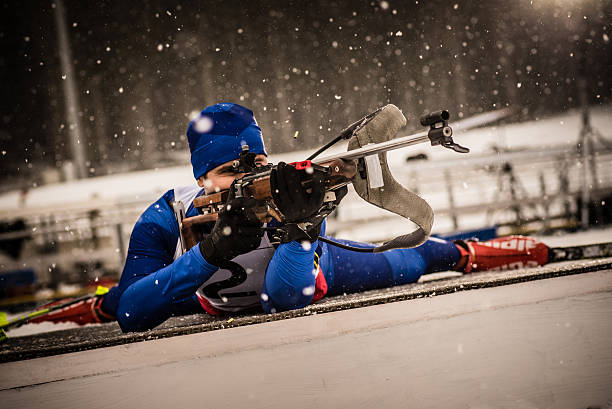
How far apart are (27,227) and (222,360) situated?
3796mm

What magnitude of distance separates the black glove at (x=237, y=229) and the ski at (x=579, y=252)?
1.01 meters

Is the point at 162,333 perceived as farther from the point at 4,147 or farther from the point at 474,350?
the point at 4,147

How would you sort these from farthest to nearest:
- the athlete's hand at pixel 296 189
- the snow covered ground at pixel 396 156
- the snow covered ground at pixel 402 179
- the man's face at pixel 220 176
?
the snow covered ground at pixel 396 156 → the snow covered ground at pixel 402 179 → the man's face at pixel 220 176 → the athlete's hand at pixel 296 189

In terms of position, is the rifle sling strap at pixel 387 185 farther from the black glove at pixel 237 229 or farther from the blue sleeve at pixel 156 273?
the blue sleeve at pixel 156 273

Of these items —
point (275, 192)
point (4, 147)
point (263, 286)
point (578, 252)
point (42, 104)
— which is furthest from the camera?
point (4, 147)

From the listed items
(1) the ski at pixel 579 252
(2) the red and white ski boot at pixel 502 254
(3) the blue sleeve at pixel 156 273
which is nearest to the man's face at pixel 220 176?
(3) the blue sleeve at pixel 156 273

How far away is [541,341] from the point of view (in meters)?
0.75

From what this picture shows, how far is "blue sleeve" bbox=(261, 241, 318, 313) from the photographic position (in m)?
0.84

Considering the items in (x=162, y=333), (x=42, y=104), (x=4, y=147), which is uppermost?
(x=42, y=104)

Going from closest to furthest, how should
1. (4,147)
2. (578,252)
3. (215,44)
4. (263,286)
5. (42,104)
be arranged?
(263,286) → (578,252) → (215,44) → (42,104) → (4,147)

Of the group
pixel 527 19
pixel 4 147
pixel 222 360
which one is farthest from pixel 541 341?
pixel 4 147

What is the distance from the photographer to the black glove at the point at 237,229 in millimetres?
742

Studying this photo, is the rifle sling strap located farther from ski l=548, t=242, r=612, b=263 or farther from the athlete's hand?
ski l=548, t=242, r=612, b=263

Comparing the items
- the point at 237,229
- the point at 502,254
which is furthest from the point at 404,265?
the point at 237,229
